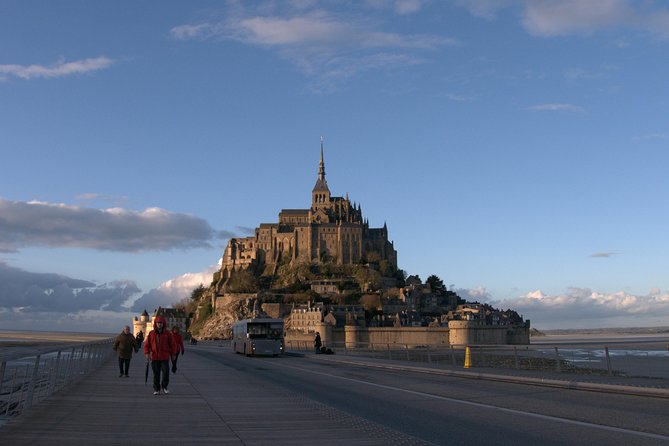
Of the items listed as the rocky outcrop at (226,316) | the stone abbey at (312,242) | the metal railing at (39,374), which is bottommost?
the metal railing at (39,374)

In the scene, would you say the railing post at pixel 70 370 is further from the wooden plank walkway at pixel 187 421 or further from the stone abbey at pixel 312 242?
the stone abbey at pixel 312 242

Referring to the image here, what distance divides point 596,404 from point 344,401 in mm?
5344

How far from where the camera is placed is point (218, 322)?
6201 inches

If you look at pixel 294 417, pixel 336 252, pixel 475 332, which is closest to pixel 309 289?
pixel 336 252

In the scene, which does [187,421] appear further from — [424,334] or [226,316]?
[226,316]

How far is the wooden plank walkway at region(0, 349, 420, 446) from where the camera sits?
31.7 feet

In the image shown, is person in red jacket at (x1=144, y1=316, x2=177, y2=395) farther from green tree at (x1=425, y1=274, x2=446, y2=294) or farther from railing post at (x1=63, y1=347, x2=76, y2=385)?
green tree at (x1=425, y1=274, x2=446, y2=294)

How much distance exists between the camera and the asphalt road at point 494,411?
9961 mm

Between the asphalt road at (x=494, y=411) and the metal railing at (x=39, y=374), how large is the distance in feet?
17.8

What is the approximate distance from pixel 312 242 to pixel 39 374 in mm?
157980

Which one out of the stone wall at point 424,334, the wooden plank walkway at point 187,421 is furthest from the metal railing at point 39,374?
the stone wall at point 424,334

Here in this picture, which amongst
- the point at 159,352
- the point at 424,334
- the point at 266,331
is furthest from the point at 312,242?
the point at 159,352

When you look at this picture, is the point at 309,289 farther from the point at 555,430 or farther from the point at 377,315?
the point at 555,430

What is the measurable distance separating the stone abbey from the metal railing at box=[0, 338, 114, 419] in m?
148
